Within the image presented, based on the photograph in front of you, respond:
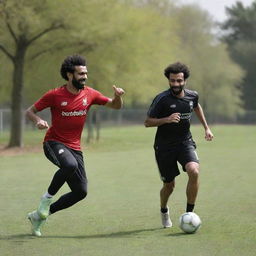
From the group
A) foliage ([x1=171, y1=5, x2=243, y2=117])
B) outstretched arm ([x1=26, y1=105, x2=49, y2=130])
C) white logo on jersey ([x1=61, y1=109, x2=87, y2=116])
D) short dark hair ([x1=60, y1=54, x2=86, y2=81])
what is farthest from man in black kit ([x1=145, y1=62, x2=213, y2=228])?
foliage ([x1=171, y1=5, x2=243, y2=117])

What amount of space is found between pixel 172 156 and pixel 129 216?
1556mm

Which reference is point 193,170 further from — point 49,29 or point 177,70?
point 49,29

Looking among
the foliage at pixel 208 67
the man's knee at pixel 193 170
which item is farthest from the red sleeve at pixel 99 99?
the foliage at pixel 208 67

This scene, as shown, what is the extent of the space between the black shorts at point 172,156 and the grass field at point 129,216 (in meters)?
0.72

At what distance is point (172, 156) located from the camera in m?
8.24

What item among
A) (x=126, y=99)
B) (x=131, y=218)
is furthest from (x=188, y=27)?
(x=131, y=218)

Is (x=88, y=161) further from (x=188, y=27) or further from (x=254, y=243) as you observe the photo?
(x=188, y=27)

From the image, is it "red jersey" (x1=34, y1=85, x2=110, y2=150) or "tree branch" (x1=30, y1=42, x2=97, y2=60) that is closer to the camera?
"red jersey" (x1=34, y1=85, x2=110, y2=150)

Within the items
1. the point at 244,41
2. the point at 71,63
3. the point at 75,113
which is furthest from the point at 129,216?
the point at 244,41

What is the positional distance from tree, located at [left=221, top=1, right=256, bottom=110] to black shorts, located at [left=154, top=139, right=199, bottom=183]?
208ft

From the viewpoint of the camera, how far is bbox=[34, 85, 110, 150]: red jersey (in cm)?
782

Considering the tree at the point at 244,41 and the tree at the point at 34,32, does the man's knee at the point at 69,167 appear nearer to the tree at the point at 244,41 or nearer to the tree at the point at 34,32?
the tree at the point at 34,32

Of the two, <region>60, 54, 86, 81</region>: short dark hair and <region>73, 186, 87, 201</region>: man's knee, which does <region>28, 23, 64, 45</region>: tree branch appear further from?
<region>73, 186, 87, 201</region>: man's knee

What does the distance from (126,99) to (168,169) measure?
2474cm
